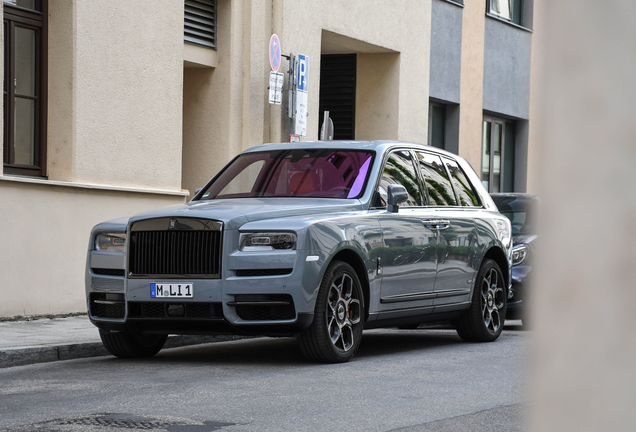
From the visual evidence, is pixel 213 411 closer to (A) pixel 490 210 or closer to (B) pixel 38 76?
(A) pixel 490 210

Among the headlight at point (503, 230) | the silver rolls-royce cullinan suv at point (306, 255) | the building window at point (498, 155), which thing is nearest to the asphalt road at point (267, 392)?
the silver rolls-royce cullinan suv at point (306, 255)

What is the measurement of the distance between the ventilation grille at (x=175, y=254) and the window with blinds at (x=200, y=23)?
7268 millimetres

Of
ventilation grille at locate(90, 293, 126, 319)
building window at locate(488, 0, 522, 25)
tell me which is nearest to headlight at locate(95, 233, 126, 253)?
ventilation grille at locate(90, 293, 126, 319)

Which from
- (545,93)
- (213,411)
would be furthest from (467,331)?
(545,93)

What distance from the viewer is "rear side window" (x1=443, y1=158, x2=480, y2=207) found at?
33.2 ft

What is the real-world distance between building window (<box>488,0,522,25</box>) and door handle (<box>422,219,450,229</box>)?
586 inches

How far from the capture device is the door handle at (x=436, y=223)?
9.09 meters

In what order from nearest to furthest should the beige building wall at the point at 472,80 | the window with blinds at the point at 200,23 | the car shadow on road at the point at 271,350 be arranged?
the car shadow on road at the point at 271,350, the window with blinds at the point at 200,23, the beige building wall at the point at 472,80

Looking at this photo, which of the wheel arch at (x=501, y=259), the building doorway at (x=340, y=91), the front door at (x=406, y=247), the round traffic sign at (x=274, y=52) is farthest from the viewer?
the building doorway at (x=340, y=91)

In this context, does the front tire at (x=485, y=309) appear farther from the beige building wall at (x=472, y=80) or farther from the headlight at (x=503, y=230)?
the beige building wall at (x=472, y=80)

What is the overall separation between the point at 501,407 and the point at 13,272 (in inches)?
268

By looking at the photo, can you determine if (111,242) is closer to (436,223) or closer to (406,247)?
(406,247)

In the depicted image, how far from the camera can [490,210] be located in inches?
414

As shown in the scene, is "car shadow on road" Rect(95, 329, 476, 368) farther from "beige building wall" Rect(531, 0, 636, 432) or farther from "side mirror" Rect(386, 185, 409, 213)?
"beige building wall" Rect(531, 0, 636, 432)
